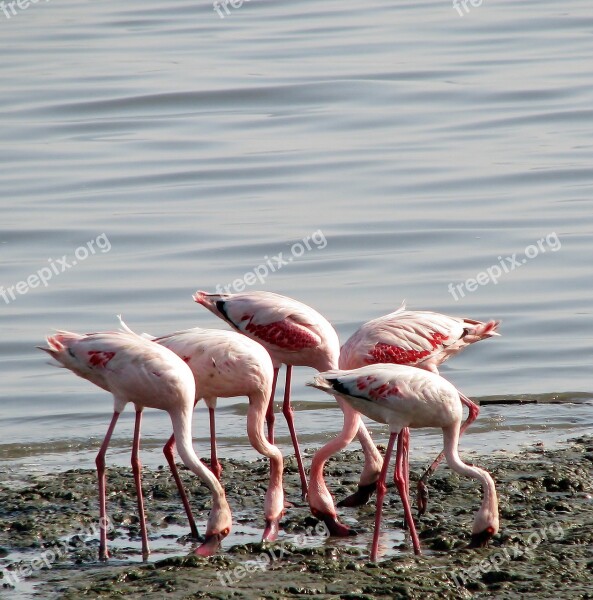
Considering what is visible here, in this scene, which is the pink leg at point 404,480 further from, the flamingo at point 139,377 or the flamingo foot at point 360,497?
the flamingo at point 139,377

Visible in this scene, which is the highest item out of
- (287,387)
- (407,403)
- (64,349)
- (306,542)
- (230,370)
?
(64,349)

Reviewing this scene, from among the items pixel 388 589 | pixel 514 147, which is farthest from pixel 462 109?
pixel 388 589

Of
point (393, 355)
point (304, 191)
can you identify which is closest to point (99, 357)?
point (393, 355)

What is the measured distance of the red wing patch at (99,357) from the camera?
755 centimetres

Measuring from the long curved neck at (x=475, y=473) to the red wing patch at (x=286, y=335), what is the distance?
169cm

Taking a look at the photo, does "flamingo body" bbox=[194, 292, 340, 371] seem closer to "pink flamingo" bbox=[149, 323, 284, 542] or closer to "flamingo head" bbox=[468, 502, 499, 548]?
"pink flamingo" bbox=[149, 323, 284, 542]

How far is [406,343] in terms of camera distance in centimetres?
840

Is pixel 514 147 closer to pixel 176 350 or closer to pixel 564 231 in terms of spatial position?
pixel 564 231

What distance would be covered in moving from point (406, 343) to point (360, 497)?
40.3 inches

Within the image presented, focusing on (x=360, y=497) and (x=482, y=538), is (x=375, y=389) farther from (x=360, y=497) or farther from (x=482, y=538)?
(x=360, y=497)

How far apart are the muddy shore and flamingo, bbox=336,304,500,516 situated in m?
0.18

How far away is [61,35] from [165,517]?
23.6 m

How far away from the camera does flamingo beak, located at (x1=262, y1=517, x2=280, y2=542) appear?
288 inches

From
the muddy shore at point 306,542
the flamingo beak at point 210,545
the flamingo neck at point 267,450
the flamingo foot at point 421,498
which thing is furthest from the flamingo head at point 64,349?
the flamingo foot at point 421,498
